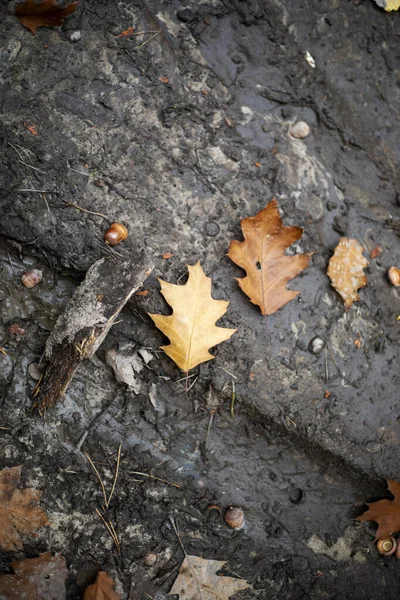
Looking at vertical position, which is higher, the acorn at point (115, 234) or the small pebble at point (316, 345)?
the acorn at point (115, 234)

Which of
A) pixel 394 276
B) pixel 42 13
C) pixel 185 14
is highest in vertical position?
pixel 185 14

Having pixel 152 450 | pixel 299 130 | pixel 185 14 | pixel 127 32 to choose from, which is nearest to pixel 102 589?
pixel 152 450

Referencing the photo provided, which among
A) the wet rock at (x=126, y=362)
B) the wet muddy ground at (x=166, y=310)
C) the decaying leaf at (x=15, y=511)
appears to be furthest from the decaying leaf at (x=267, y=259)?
the decaying leaf at (x=15, y=511)

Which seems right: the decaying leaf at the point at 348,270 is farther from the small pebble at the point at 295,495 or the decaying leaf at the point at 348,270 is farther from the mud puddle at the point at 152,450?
the small pebble at the point at 295,495

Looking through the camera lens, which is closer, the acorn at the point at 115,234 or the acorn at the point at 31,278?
the acorn at the point at 115,234

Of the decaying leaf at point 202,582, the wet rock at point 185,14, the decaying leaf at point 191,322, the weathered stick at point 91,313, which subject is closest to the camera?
the weathered stick at point 91,313

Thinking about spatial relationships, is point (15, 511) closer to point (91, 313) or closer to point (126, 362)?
point (126, 362)

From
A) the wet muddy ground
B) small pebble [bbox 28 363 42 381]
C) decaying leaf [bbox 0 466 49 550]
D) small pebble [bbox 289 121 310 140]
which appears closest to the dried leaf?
the wet muddy ground
